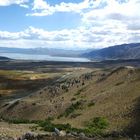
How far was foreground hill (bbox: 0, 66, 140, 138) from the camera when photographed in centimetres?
3412

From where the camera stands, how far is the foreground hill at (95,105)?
34.1 meters

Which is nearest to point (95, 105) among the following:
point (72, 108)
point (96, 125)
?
point (72, 108)

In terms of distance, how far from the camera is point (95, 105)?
Result: 43000 millimetres

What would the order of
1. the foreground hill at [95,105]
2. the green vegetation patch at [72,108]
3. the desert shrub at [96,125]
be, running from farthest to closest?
the green vegetation patch at [72,108]
the foreground hill at [95,105]
the desert shrub at [96,125]

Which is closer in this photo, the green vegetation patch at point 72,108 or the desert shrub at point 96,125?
the desert shrub at point 96,125

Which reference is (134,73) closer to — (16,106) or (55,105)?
(55,105)

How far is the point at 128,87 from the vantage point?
44.1 meters

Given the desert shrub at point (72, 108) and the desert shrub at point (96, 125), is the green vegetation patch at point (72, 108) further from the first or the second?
the desert shrub at point (96, 125)

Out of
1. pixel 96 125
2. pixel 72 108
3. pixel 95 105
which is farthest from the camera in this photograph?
pixel 72 108

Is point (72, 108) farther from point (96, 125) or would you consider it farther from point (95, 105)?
point (96, 125)

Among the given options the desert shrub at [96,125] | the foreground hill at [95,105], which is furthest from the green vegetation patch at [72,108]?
the desert shrub at [96,125]

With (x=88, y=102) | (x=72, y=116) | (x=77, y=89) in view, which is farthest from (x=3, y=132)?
(x=77, y=89)

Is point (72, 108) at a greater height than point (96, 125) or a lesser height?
lesser

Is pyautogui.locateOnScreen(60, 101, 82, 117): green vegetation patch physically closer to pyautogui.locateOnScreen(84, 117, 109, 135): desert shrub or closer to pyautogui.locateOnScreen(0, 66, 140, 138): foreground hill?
pyautogui.locateOnScreen(0, 66, 140, 138): foreground hill
